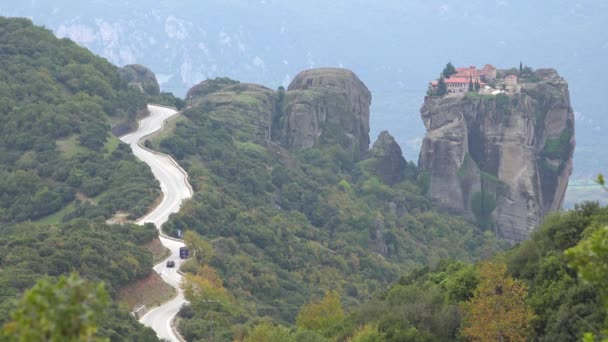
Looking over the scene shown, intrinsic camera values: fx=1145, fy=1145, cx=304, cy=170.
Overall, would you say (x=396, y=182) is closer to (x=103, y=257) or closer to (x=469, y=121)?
(x=469, y=121)

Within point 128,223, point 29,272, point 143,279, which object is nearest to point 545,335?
point 29,272

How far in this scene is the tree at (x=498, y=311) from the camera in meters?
37.8

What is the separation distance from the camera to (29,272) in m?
54.7

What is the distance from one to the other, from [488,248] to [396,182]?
2438 cm

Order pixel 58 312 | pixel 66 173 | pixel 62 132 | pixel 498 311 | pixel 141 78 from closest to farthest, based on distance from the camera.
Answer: pixel 58 312
pixel 498 311
pixel 66 173
pixel 62 132
pixel 141 78

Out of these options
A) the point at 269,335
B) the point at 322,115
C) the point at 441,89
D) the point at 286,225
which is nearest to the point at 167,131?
the point at 286,225

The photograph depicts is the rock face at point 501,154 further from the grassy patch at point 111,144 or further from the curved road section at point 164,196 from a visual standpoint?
the grassy patch at point 111,144

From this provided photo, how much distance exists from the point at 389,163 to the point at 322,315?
79.4 meters

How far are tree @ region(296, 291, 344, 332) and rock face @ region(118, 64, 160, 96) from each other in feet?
275

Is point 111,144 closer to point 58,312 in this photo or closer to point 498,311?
point 498,311

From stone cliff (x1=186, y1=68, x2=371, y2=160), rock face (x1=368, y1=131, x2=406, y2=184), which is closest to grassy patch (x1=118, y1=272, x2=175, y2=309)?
stone cliff (x1=186, y1=68, x2=371, y2=160)

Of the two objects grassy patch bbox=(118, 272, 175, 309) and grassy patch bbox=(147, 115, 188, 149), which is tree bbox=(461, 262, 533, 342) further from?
grassy patch bbox=(147, 115, 188, 149)

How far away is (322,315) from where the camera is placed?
57.4 m

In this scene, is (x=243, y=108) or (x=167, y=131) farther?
(x=243, y=108)
